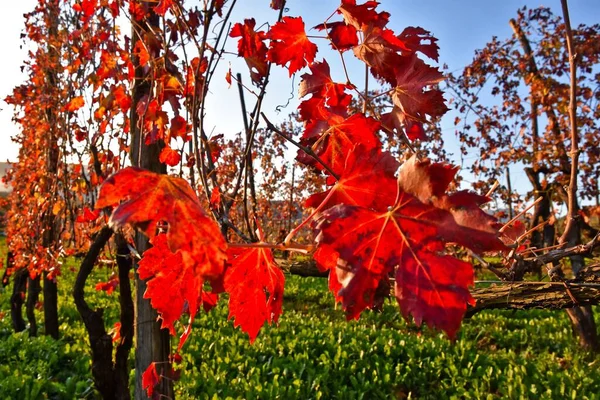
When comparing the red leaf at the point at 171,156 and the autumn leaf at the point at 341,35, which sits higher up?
the autumn leaf at the point at 341,35

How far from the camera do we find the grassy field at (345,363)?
4.31 metres

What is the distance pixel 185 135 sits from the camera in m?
2.20

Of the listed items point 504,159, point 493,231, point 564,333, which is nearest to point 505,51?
point 504,159

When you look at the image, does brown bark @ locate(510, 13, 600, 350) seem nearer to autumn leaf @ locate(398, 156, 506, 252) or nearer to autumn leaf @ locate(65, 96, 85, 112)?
autumn leaf @ locate(398, 156, 506, 252)

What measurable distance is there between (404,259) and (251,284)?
362mm

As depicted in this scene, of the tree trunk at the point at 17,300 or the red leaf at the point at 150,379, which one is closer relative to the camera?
the red leaf at the point at 150,379

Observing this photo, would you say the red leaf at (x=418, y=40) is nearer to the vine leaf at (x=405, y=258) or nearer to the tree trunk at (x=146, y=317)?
the vine leaf at (x=405, y=258)

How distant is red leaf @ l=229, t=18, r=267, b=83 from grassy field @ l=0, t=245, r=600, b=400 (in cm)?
340

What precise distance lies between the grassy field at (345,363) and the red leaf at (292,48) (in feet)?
11.9

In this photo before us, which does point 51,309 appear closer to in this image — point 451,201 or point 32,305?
point 32,305

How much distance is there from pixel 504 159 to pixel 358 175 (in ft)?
24.9

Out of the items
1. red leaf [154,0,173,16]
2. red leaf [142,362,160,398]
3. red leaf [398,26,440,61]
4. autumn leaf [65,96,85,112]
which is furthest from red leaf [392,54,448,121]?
autumn leaf [65,96,85,112]

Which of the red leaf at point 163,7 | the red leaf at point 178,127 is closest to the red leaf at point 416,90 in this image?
the red leaf at point 163,7

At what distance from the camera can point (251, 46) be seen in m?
1.55
